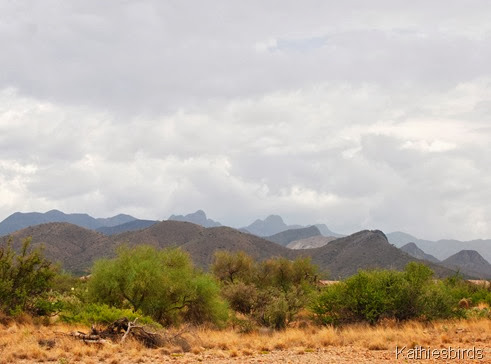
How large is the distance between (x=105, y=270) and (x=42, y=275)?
11.2 ft

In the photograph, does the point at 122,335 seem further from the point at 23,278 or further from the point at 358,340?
the point at 23,278

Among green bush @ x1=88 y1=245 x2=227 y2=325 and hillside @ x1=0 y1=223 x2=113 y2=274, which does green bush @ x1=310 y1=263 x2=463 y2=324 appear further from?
hillside @ x1=0 y1=223 x2=113 y2=274

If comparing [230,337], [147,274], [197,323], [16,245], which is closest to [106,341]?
[230,337]

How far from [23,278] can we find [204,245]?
100413 mm

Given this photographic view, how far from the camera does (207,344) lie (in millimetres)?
18859

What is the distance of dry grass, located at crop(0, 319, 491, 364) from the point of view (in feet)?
52.1

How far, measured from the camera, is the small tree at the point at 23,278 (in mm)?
24422

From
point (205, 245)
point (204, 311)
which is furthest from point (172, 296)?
point (205, 245)

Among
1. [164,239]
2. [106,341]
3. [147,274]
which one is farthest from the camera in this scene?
[164,239]

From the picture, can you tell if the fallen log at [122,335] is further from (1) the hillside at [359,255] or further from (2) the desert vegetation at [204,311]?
(1) the hillside at [359,255]

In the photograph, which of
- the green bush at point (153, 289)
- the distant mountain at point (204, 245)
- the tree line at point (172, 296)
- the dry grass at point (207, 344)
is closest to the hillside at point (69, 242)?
the distant mountain at point (204, 245)

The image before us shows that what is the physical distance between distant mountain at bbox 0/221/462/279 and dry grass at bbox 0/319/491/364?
283 feet

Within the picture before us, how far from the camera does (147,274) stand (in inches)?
982

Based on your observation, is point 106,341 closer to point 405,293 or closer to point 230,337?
point 230,337
